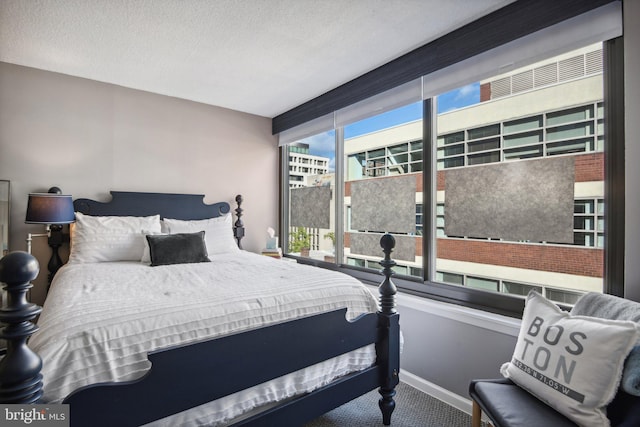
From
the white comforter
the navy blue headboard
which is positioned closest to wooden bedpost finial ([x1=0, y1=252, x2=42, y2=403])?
the white comforter

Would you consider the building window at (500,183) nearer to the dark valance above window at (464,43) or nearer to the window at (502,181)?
the window at (502,181)

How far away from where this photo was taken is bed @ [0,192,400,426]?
1112mm

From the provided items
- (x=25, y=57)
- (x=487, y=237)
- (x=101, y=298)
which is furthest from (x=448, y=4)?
(x=25, y=57)

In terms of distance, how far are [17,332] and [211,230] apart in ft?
7.92

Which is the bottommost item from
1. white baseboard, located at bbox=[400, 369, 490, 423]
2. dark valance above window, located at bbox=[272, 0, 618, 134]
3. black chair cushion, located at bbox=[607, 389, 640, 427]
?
white baseboard, located at bbox=[400, 369, 490, 423]

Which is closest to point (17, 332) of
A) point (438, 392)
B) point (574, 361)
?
point (574, 361)

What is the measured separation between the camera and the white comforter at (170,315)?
114 cm

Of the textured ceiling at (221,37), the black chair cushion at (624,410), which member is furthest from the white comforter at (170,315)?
the textured ceiling at (221,37)

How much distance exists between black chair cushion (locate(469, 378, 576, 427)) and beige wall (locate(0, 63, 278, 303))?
10.3ft

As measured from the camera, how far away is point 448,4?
6.50ft

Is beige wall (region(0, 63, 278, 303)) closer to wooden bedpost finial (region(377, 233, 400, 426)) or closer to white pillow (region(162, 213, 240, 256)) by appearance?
white pillow (region(162, 213, 240, 256))

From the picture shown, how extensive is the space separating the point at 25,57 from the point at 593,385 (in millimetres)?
4155

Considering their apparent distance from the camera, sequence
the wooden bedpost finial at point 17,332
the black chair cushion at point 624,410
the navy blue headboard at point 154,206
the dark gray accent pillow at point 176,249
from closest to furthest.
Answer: the wooden bedpost finial at point 17,332 → the black chair cushion at point 624,410 → the dark gray accent pillow at point 176,249 → the navy blue headboard at point 154,206

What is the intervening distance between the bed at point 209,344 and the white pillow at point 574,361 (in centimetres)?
71
